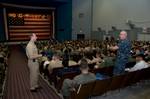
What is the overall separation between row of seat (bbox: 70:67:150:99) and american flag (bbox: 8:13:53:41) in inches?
715

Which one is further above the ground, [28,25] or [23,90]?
[28,25]

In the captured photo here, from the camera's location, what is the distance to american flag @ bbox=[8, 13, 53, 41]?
842 inches

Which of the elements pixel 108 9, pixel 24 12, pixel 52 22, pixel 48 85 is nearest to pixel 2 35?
pixel 24 12

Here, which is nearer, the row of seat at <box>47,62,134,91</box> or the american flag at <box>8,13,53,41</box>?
the row of seat at <box>47,62,134,91</box>

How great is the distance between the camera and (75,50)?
9641 mm

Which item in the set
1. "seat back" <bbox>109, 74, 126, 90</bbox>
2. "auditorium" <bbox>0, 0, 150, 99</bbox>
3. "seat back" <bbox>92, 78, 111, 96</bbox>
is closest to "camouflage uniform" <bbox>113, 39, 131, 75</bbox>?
"auditorium" <bbox>0, 0, 150, 99</bbox>

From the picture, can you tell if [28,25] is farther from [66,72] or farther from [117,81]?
[117,81]

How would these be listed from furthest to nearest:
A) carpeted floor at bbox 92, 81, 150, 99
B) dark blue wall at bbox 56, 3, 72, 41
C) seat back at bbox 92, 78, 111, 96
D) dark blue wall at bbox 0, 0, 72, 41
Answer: dark blue wall at bbox 56, 3, 72, 41 < dark blue wall at bbox 0, 0, 72, 41 < carpeted floor at bbox 92, 81, 150, 99 < seat back at bbox 92, 78, 111, 96

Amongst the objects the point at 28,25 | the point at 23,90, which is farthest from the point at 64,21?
the point at 23,90

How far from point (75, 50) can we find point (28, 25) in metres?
14.8

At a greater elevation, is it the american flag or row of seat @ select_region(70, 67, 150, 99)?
the american flag

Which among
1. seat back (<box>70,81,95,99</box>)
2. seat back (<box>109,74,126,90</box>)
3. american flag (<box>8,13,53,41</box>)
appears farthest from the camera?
american flag (<box>8,13,53,41</box>)

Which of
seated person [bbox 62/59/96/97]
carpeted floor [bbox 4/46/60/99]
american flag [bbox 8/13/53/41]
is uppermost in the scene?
american flag [bbox 8/13/53/41]

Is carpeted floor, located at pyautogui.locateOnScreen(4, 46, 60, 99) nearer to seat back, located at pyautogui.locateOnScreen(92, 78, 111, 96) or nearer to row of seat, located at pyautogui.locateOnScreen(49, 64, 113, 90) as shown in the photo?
row of seat, located at pyautogui.locateOnScreen(49, 64, 113, 90)
